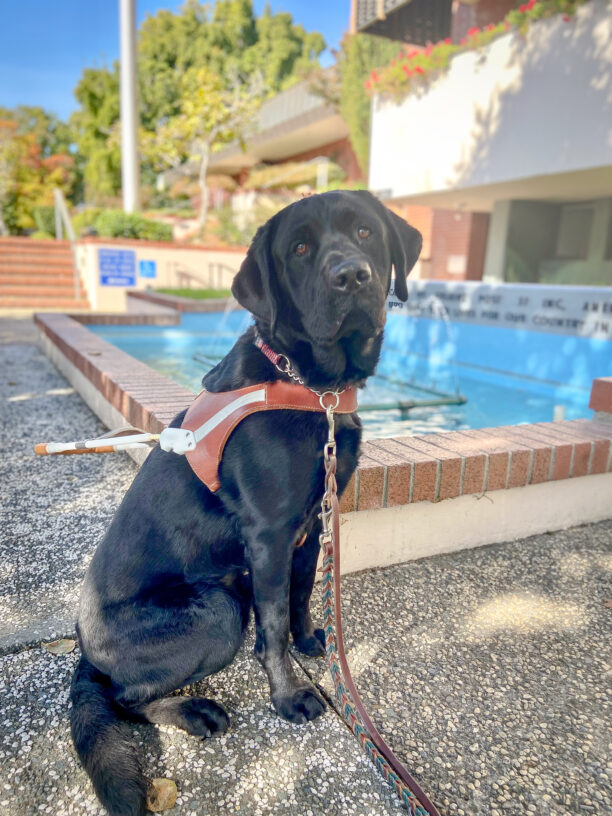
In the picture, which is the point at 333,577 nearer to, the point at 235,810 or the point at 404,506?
the point at 235,810

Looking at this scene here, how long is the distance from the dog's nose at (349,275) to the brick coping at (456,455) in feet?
3.01

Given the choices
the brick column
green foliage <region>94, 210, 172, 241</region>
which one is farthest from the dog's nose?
green foliage <region>94, 210, 172, 241</region>

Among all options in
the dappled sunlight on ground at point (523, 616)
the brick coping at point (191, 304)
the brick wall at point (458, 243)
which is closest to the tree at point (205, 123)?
the brick wall at point (458, 243)

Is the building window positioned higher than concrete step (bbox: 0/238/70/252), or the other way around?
the building window

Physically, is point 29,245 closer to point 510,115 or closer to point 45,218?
point 510,115

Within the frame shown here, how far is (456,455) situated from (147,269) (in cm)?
1355

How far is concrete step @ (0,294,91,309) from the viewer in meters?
13.1

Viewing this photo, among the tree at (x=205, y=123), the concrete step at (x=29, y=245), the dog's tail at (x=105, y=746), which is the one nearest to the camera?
the dog's tail at (x=105, y=746)

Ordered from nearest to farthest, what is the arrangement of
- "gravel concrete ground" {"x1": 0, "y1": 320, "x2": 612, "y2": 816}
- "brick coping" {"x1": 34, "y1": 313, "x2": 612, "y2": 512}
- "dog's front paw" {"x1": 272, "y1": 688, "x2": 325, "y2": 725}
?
"gravel concrete ground" {"x1": 0, "y1": 320, "x2": 612, "y2": 816}, "dog's front paw" {"x1": 272, "y1": 688, "x2": 325, "y2": 725}, "brick coping" {"x1": 34, "y1": 313, "x2": 612, "y2": 512}

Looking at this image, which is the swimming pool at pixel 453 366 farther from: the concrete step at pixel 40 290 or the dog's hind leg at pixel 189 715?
the concrete step at pixel 40 290

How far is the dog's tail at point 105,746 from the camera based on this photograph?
4.11ft

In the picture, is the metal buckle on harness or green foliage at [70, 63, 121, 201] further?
green foliage at [70, 63, 121, 201]

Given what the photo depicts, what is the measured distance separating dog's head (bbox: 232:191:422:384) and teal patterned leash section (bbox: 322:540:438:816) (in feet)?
2.17

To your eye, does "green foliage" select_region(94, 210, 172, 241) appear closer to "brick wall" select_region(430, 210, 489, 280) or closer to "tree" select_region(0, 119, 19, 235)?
"brick wall" select_region(430, 210, 489, 280)
